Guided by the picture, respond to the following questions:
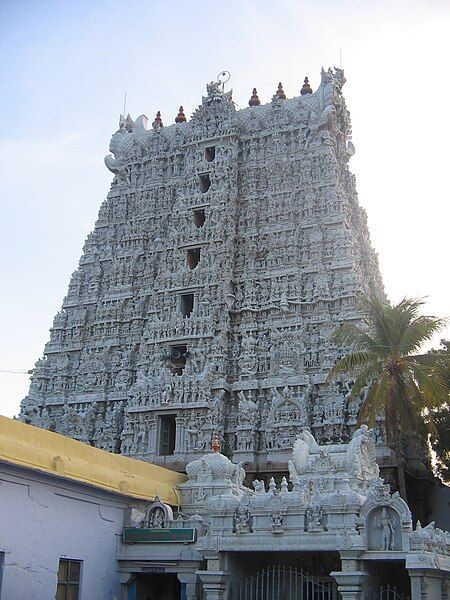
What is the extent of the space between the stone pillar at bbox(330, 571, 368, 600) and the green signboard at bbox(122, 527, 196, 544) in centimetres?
467

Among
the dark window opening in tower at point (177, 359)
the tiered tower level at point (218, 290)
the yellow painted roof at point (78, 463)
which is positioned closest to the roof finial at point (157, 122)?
the tiered tower level at point (218, 290)

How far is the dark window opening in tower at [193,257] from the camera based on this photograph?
38.0m

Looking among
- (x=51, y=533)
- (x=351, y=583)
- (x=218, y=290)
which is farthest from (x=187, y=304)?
(x=351, y=583)

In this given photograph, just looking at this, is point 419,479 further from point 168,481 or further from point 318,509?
point 318,509

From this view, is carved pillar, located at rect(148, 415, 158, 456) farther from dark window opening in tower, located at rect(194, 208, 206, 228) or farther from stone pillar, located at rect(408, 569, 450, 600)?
stone pillar, located at rect(408, 569, 450, 600)

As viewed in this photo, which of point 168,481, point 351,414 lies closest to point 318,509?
point 168,481

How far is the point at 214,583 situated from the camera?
65.6 feet

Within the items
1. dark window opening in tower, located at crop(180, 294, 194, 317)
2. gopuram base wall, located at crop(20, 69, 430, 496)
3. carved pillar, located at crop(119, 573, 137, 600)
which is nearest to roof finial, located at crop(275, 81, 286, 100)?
gopuram base wall, located at crop(20, 69, 430, 496)

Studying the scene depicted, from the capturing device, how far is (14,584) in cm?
1894

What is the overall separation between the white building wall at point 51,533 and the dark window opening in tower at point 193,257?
16.8m

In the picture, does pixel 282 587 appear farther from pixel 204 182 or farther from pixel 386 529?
pixel 204 182

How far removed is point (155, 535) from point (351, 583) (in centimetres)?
623

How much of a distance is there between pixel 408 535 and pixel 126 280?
24.4 meters

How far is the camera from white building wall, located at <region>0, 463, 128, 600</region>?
62.5ft
